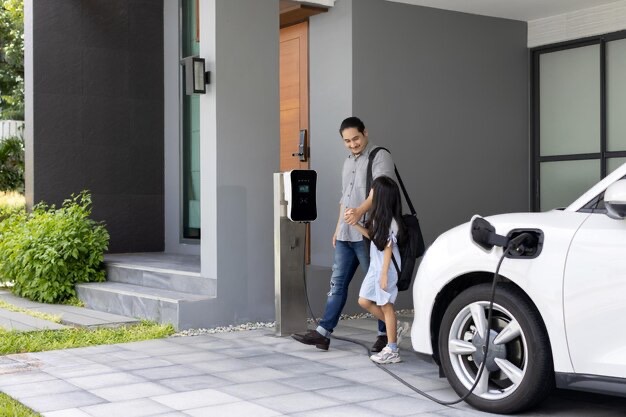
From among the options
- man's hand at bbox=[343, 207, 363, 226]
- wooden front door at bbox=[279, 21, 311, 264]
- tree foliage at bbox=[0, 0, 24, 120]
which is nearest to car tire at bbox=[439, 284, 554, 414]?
man's hand at bbox=[343, 207, 363, 226]

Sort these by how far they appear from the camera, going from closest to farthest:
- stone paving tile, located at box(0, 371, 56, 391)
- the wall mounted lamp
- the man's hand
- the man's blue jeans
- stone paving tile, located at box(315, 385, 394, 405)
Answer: stone paving tile, located at box(315, 385, 394, 405) < stone paving tile, located at box(0, 371, 56, 391) < the man's hand < the man's blue jeans < the wall mounted lamp

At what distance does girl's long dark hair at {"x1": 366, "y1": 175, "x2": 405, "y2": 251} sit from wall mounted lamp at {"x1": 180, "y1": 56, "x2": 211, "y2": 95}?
2.45 meters

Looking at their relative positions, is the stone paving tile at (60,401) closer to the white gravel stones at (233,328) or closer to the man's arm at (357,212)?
the man's arm at (357,212)

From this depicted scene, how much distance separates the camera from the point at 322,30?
904cm

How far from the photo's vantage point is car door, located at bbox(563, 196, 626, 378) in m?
4.33

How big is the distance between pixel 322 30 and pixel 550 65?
106 inches

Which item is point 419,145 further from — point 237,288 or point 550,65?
point 237,288

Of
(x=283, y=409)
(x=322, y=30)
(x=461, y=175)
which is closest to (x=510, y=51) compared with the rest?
(x=461, y=175)

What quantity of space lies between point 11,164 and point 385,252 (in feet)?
34.6

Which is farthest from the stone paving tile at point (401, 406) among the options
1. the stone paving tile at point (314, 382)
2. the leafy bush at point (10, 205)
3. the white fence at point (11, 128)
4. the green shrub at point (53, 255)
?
the white fence at point (11, 128)

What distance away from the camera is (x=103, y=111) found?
11.6 m

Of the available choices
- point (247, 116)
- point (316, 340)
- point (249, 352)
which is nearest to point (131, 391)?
point (249, 352)

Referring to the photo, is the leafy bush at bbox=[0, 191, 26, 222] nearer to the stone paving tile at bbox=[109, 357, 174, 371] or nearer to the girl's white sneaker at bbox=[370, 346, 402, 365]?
the stone paving tile at bbox=[109, 357, 174, 371]

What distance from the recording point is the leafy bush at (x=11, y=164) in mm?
14742
